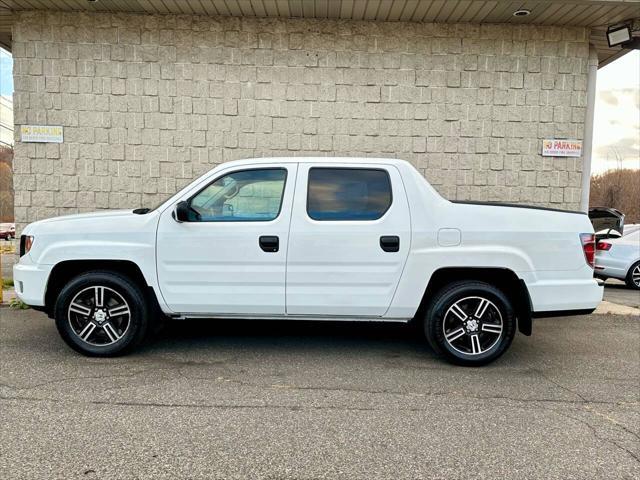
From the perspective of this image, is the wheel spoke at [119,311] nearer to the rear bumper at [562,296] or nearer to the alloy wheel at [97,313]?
the alloy wheel at [97,313]

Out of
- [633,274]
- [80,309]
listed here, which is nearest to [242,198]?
[80,309]

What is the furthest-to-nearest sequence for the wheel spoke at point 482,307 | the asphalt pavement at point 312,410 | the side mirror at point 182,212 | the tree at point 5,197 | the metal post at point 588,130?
the tree at point 5,197 → the metal post at point 588,130 → the wheel spoke at point 482,307 → the side mirror at point 182,212 → the asphalt pavement at point 312,410

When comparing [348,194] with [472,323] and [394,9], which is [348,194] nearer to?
[472,323]

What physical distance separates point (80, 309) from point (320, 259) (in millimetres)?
2379

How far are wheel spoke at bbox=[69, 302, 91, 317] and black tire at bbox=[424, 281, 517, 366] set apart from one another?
10.7 feet

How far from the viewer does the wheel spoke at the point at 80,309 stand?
464cm

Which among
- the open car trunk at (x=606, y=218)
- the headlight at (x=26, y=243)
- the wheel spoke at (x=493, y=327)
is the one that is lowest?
the wheel spoke at (x=493, y=327)

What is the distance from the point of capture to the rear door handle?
4457mm

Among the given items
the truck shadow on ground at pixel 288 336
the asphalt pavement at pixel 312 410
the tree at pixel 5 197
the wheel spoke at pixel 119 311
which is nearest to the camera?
the asphalt pavement at pixel 312 410

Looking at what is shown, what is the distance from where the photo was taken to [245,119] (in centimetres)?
773

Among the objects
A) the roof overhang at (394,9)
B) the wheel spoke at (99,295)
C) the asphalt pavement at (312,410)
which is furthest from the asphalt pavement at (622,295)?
the wheel spoke at (99,295)

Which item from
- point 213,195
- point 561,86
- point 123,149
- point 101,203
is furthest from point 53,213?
point 561,86

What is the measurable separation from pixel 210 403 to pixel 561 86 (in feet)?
24.0

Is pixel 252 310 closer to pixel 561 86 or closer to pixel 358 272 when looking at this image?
pixel 358 272
